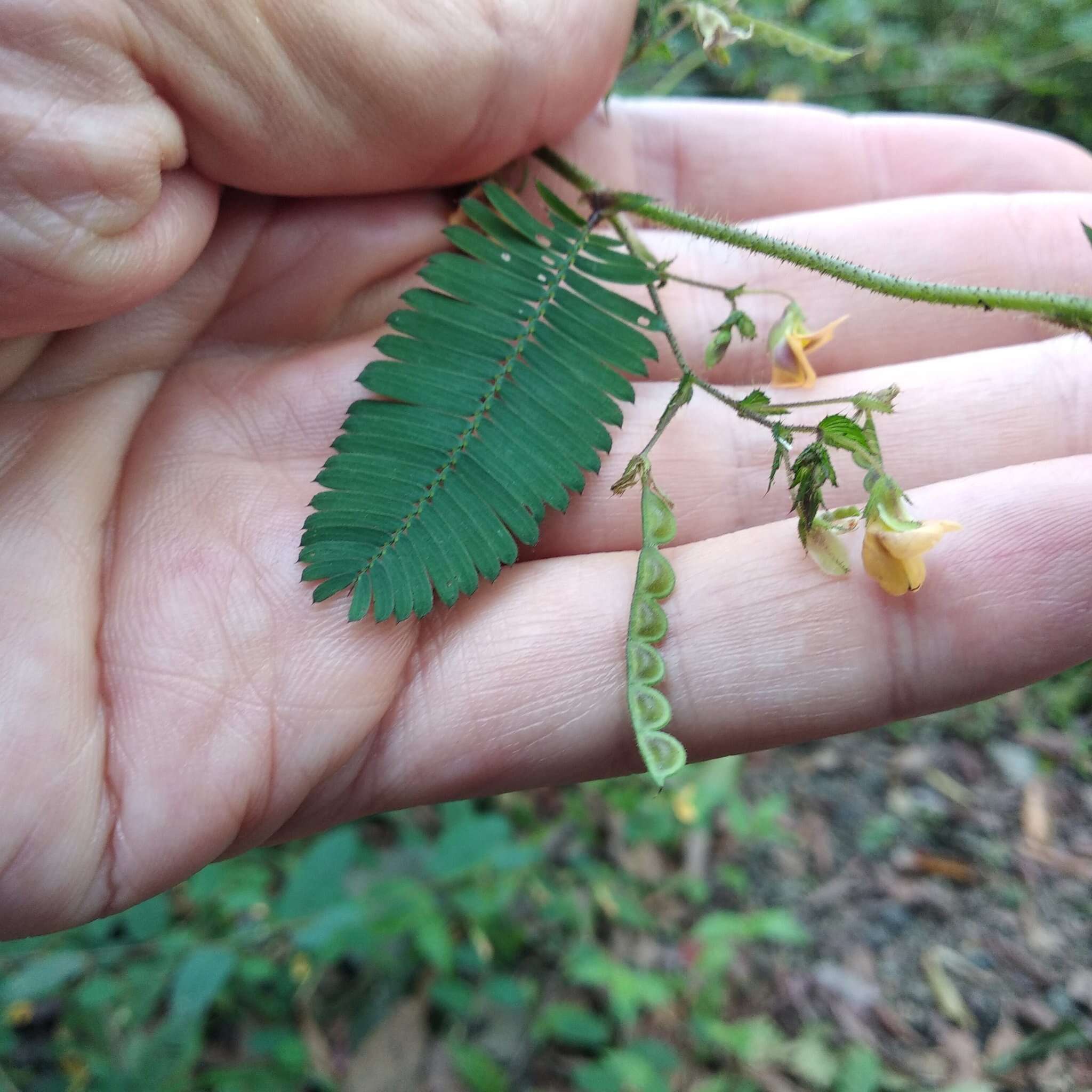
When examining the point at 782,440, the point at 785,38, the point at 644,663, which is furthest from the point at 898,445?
the point at 785,38

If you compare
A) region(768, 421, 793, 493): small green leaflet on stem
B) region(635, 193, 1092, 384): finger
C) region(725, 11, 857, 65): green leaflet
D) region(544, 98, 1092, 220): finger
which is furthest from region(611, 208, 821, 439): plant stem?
region(544, 98, 1092, 220): finger

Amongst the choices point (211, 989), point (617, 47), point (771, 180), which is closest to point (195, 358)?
point (617, 47)

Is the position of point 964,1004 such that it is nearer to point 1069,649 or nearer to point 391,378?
point 1069,649

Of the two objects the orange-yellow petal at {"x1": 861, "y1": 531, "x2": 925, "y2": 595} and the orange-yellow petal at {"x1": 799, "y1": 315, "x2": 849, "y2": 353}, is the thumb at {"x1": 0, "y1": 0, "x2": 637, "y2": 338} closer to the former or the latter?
the orange-yellow petal at {"x1": 799, "y1": 315, "x2": 849, "y2": 353}

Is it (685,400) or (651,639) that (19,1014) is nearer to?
(651,639)

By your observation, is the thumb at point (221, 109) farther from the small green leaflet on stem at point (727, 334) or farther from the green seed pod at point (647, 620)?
the green seed pod at point (647, 620)

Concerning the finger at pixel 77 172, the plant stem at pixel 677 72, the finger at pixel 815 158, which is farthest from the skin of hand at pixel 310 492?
the plant stem at pixel 677 72
